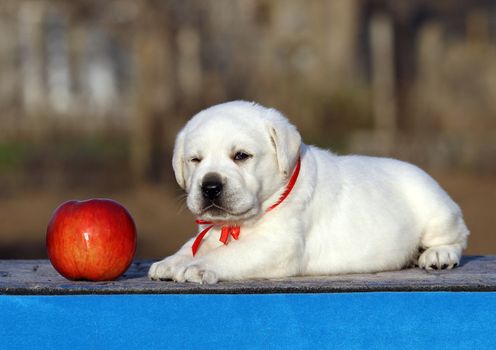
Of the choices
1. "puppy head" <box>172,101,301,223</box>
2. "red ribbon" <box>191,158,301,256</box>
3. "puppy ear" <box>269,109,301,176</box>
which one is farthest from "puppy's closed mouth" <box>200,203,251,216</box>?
"puppy ear" <box>269,109,301,176</box>

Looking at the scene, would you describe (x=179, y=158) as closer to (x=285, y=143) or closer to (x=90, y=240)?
(x=285, y=143)

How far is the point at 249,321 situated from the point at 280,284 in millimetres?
287

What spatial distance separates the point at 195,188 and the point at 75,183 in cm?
1222

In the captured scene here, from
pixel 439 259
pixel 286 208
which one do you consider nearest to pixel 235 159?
pixel 286 208

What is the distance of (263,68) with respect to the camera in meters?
20.5

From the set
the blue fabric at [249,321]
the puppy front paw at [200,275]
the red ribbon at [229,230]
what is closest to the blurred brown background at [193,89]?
the red ribbon at [229,230]

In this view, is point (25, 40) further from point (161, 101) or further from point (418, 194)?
point (418, 194)

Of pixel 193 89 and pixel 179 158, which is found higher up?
pixel 179 158

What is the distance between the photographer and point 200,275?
4.41 m


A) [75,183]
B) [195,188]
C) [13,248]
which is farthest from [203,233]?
[75,183]

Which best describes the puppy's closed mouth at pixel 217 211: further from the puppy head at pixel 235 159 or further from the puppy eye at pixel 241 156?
the puppy eye at pixel 241 156

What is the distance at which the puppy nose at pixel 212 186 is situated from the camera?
459cm

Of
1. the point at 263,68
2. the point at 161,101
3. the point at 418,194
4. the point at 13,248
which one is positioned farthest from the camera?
the point at 263,68

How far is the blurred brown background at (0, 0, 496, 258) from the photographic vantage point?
17250 mm
